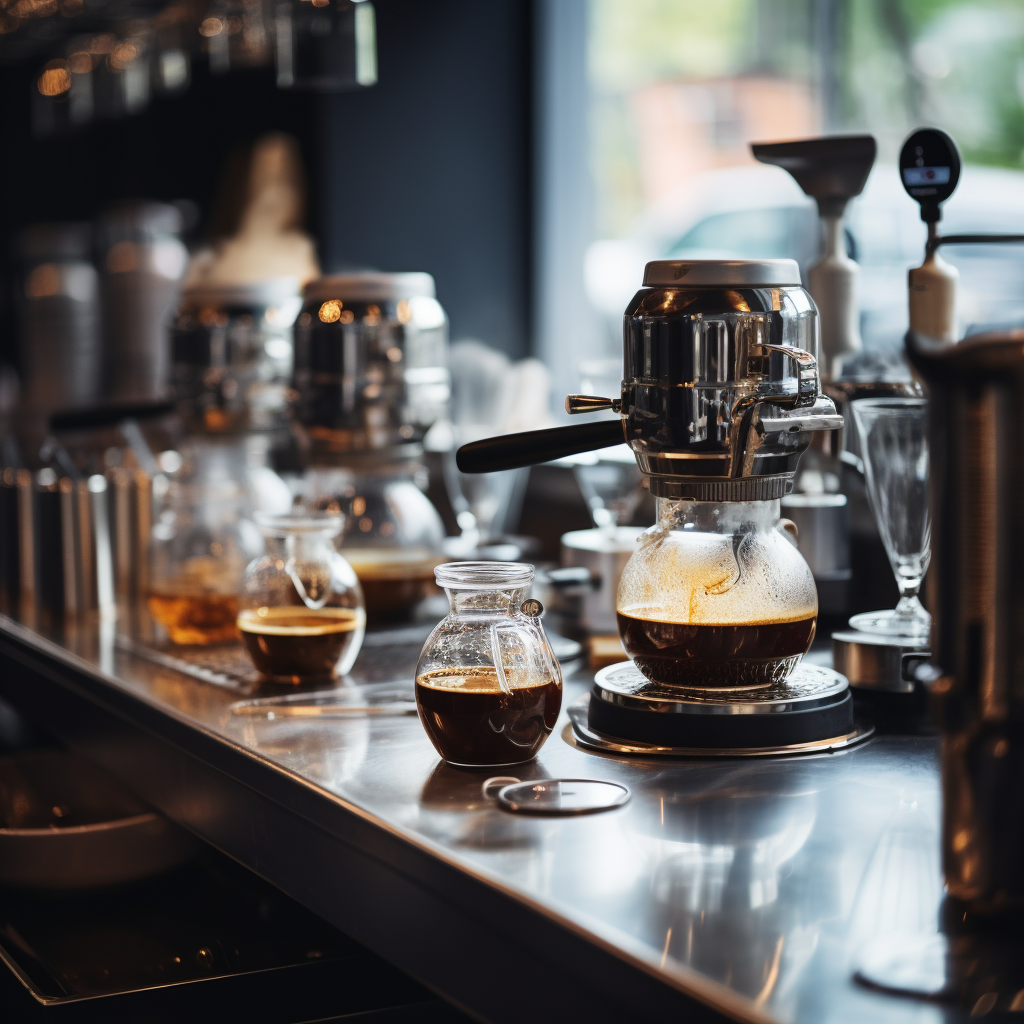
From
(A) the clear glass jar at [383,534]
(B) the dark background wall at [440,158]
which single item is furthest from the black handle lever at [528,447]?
(B) the dark background wall at [440,158]

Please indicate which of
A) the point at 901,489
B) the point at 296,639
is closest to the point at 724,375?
the point at 901,489

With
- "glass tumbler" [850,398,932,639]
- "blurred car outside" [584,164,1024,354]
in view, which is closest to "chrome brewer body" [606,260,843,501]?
"glass tumbler" [850,398,932,639]

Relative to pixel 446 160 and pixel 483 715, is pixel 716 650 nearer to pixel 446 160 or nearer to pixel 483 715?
pixel 483 715

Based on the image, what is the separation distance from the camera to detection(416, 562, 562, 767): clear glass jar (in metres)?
0.94

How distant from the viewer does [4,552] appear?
1784 mm

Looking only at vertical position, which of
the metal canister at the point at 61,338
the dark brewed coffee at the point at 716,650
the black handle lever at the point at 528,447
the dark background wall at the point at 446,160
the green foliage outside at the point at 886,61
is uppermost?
the green foliage outside at the point at 886,61

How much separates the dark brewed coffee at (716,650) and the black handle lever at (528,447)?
0.13m

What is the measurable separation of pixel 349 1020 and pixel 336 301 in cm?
72

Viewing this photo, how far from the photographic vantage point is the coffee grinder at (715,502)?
→ 0.96 m

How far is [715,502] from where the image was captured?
3.28ft

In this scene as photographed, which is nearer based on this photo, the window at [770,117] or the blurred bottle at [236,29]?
the blurred bottle at [236,29]

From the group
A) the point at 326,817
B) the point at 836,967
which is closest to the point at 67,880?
the point at 326,817

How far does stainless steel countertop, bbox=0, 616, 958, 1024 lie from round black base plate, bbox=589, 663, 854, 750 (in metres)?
0.02

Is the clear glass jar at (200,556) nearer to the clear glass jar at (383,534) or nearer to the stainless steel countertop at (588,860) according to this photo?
the clear glass jar at (383,534)
